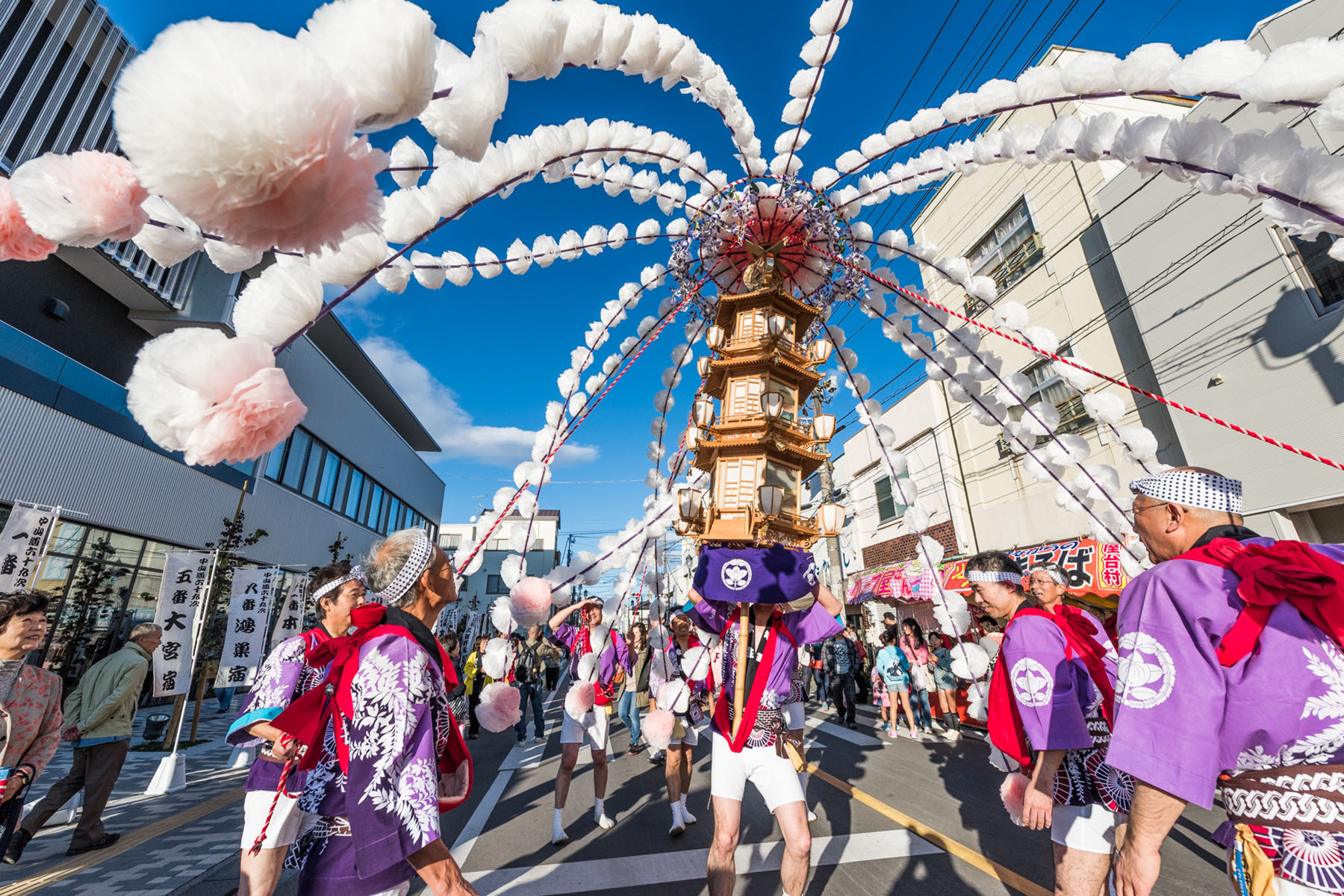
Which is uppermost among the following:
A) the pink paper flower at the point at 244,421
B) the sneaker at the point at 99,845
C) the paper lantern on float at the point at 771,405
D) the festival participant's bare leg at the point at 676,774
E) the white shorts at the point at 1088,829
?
the paper lantern on float at the point at 771,405

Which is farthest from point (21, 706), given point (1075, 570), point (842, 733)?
point (1075, 570)

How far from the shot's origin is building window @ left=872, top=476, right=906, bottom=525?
17.7 metres

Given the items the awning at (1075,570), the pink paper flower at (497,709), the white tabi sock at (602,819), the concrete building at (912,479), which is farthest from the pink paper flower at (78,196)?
the concrete building at (912,479)

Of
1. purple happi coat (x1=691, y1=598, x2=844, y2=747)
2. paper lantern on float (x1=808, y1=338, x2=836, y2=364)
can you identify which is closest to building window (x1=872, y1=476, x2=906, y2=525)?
paper lantern on float (x1=808, y1=338, x2=836, y2=364)

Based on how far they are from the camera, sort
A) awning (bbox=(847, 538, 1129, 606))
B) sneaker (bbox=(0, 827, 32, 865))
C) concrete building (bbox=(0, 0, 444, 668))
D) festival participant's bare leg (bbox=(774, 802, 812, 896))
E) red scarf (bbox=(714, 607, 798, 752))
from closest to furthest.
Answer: festival participant's bare leg (bbox=(774, 802, 812, 896)) → red scarf (bbox=(714, 607, 798, 752)) → sneaker (bbox=(0, 827, 32, 865)) → awning (bbox=(847, 538, 1129, 606)) → concrete building (bbox=(0, 0, 444, 668))

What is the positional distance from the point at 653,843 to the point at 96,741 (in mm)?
4806

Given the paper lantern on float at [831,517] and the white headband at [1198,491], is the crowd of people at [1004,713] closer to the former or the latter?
the white headband at [1198,491]

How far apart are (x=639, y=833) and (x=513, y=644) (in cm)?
245

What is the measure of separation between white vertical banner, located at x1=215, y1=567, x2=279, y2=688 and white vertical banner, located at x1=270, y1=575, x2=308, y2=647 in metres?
1.19

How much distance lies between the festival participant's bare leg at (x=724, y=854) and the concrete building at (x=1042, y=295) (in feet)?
34.5

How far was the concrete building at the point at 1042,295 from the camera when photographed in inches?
431

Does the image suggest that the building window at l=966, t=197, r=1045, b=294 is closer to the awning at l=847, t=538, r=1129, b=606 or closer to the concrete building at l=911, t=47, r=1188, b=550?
the concrete building at l=911, t=47, r=1188, b=550

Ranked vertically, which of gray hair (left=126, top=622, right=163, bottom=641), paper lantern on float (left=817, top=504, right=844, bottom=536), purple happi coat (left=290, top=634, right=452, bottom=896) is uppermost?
paper lantern on float (left=817, top=504, right=844, bottom=536)

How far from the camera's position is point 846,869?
3695 millimetres
